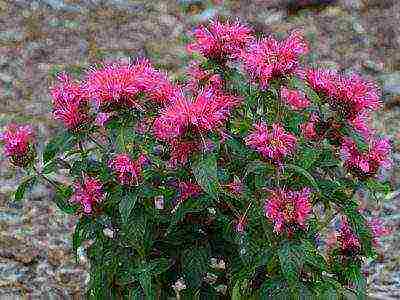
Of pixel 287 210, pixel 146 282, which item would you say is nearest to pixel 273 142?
pixel 287 210

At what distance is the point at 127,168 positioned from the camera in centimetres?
162

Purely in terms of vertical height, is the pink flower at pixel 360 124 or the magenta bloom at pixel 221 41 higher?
the magenta bloom at pixel 221 41

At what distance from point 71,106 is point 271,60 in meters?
0.42

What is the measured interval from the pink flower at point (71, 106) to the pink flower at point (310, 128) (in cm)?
52

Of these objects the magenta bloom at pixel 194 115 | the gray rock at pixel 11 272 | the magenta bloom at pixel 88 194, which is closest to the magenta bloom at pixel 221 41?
the magenta bloom at pixel 194 115

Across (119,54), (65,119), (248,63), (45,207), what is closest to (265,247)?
(248,63)

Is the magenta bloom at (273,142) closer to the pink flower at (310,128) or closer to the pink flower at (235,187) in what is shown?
the pink flower at (235,187)

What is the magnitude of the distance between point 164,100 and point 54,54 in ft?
8.94

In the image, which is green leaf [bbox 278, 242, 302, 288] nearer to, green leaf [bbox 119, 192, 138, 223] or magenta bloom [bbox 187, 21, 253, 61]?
green leaf [bbox 119, 192, 138, 223]

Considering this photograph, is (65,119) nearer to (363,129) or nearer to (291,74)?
(291,74)

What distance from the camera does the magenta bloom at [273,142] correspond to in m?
1.52

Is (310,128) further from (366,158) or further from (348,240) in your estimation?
(348,240)

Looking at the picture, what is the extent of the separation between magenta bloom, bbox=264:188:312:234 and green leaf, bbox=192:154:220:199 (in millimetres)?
125

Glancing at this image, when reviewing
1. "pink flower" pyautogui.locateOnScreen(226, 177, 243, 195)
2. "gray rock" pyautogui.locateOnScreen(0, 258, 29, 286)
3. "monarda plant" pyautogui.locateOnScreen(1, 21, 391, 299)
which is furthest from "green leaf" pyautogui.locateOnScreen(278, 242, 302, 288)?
"gray rock" pyautogui.locateOnScreen(0, 258, 29, 286)
